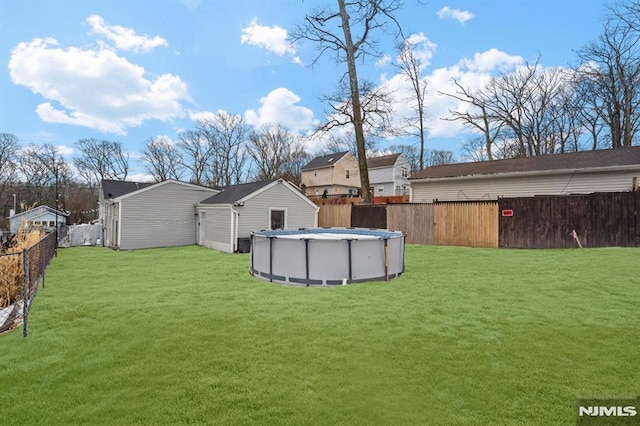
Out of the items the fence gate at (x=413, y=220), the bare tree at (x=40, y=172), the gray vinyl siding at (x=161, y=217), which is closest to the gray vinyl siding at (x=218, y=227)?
the gray vinyl siding at (x=161, y=217)

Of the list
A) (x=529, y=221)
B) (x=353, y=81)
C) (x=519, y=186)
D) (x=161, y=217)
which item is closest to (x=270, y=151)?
(x=353, y=81)

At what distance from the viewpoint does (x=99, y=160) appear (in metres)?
39.6

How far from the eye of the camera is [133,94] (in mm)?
19500

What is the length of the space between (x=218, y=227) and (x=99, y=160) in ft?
111

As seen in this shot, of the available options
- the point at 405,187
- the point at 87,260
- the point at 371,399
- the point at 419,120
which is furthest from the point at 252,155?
the point at 371,399

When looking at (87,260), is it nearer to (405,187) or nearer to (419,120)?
(419,120)

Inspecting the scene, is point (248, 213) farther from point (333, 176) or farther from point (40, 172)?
point (40, 172)

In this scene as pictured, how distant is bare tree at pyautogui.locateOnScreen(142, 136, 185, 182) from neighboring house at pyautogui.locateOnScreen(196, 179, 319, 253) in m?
26.7

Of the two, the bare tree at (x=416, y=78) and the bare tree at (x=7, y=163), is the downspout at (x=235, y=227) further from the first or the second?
the bare tree at (x=7, y=163)

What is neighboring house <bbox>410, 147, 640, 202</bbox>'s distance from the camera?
14156mm

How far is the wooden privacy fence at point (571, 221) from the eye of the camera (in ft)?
34.9

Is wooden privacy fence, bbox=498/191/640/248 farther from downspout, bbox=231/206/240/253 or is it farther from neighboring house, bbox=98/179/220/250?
neighboring house, bbox=98/179/220/250

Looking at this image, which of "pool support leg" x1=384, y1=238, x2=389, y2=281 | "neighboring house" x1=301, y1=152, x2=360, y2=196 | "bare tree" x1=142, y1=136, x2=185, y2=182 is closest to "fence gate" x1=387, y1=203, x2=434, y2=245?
"pool support leg" x1=384, y1=238, x2=389, y2=281

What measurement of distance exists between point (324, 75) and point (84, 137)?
111ft
